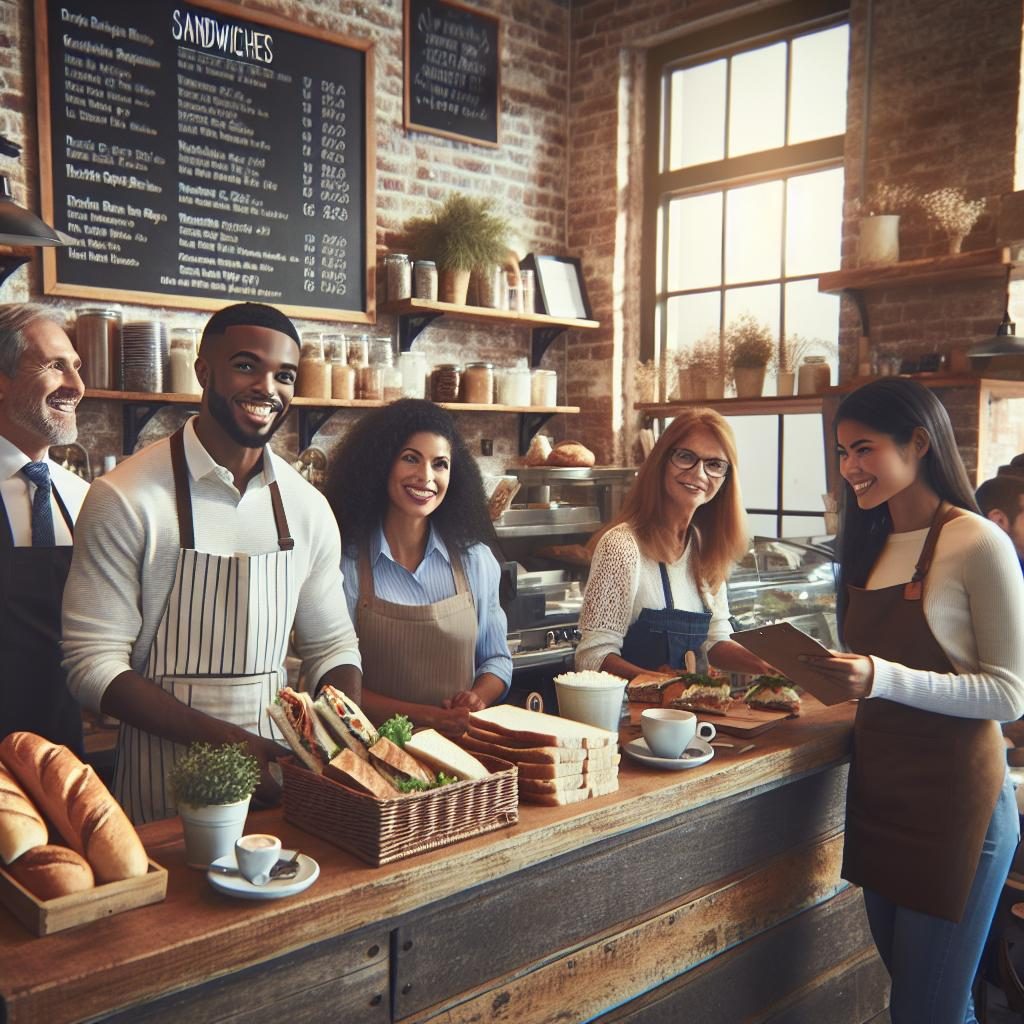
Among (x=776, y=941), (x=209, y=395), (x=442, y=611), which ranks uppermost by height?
(x=209, y=395)

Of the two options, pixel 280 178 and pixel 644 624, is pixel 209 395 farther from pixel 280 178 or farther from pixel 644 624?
pixel 280 178

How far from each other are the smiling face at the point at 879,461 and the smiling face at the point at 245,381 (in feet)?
3.64

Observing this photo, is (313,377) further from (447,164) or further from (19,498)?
(19,498)

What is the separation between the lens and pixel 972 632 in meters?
1.96

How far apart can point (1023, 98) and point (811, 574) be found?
6.71 ft

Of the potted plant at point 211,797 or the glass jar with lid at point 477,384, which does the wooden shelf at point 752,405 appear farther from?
the potted plant at point 211,797

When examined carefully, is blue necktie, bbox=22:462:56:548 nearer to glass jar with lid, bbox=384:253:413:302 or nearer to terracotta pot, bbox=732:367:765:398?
glass jar with lid, bbox=384:253:413:302

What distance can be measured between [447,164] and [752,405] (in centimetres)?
187

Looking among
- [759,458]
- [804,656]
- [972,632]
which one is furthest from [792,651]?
[759,458]

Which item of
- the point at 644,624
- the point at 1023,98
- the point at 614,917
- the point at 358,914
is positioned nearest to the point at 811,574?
the point at 644,624

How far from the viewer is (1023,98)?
163 inches

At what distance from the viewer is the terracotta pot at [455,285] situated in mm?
4805

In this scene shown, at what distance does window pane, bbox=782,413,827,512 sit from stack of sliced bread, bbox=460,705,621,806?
11.8 ft

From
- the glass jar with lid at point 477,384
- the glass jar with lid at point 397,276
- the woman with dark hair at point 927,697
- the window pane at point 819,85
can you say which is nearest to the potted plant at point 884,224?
the window pane at point 819,85
